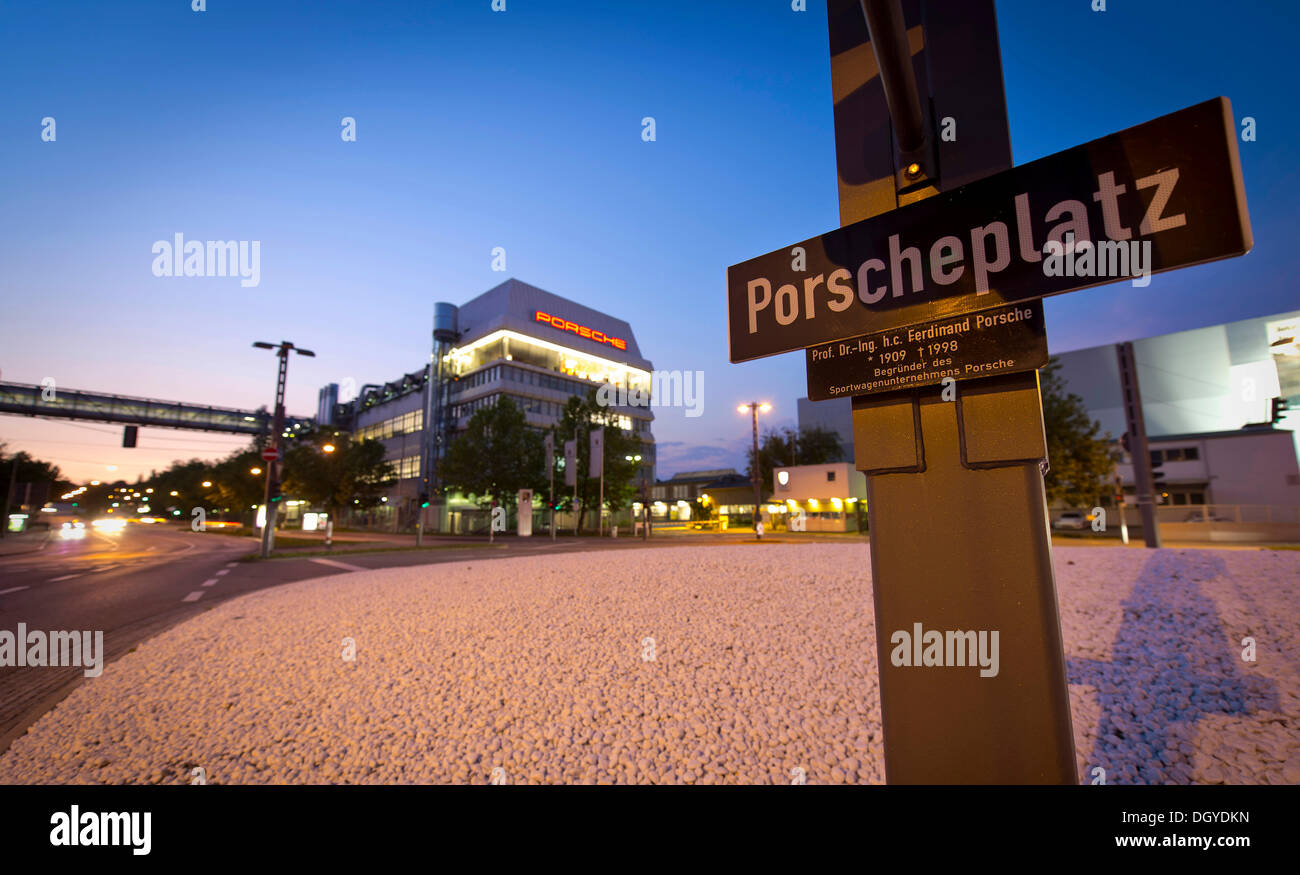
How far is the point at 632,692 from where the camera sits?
14.4 feet

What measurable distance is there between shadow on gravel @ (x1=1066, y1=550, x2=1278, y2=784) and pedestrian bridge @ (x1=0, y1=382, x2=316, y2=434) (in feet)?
180

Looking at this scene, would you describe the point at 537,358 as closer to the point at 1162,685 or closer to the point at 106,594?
the point at 106,594

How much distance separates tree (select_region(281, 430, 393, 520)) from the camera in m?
44.3

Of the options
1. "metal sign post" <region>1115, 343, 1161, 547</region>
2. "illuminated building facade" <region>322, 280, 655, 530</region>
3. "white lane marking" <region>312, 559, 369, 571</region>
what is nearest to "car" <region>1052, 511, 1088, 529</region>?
"metal sign post" <region>1115, 343, 1161, 547</region>

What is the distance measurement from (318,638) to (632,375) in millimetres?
63283

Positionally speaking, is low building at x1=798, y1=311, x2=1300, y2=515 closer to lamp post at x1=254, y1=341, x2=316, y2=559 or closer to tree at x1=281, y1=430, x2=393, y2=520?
lamp post at x1=254, y1=341, x2=316, y2=559

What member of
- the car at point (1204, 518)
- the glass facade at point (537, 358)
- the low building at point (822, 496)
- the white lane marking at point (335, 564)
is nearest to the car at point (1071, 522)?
the car at point (1204, 518)

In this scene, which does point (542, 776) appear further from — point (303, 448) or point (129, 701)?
point (303, 448)

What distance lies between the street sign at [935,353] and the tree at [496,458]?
4462 centimetres

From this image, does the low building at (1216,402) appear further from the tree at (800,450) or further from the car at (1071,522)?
the tree at (800,450)

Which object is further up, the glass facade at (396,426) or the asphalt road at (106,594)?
the glass facade at (396,426)

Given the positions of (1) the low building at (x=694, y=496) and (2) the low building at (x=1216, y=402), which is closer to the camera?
(2) the low building at (x=1216, y=402)

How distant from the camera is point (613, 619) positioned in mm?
6164

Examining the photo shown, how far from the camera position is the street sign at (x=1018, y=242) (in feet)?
4.89
